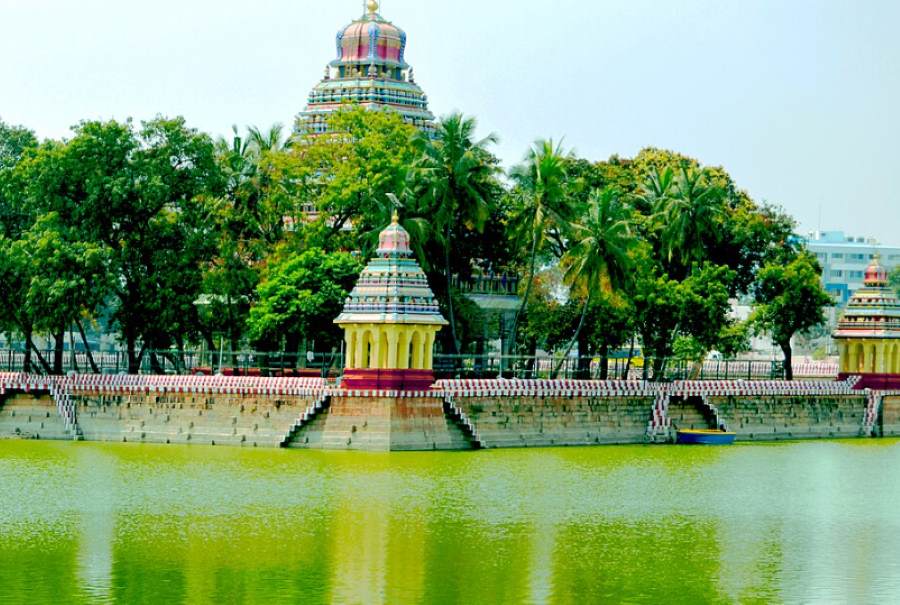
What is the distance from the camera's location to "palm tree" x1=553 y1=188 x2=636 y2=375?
187 ft

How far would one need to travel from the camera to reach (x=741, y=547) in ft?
120

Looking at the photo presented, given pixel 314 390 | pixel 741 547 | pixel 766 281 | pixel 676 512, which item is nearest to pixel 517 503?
pixel 676 512

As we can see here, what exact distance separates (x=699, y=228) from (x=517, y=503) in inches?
1060

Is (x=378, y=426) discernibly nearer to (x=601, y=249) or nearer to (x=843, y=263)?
(x=601, y=249)

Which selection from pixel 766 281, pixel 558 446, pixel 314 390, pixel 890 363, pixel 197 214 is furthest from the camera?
pixel 766 281

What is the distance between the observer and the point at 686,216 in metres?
66.3

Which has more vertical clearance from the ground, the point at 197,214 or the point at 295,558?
the point at 197,214

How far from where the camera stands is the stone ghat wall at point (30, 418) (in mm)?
52812

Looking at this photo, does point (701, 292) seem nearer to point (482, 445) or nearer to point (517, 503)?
point (482, 445)

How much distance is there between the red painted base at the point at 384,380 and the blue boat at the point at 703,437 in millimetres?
9837

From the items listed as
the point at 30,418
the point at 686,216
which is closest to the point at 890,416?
the point at 686,216

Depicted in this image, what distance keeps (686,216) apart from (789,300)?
564 centimetres

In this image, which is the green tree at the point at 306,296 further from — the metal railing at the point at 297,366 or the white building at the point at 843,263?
the white building at the point at 843,263

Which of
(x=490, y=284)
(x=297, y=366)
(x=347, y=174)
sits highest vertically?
(x=347, y=174)
